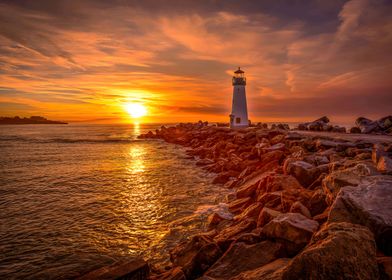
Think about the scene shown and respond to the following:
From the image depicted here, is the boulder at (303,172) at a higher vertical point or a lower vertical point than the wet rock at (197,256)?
higher

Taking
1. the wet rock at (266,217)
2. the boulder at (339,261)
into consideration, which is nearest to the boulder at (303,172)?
the wet rock at (266,217)

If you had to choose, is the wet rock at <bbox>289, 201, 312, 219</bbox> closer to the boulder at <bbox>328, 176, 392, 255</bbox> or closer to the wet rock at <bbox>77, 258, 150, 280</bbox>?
the boulder at <bbox>328, 176, 392, 255</bbox>

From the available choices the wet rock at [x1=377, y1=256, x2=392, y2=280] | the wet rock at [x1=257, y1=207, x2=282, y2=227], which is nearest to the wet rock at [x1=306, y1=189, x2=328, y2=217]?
the wet rock at [x1=257, y1=207, x2=282, y2=227]

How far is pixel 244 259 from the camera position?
404cm

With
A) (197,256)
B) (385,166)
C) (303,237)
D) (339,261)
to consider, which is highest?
(385,166)

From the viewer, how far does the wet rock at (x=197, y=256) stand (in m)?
4.39

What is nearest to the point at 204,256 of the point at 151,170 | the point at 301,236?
the point at 301,236

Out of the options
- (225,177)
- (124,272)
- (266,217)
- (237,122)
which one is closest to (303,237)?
(266,217)

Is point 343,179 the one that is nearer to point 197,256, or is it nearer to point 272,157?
point 197,256

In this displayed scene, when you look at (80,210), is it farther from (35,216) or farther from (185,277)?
(185,277)

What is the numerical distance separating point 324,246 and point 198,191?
9136 mm

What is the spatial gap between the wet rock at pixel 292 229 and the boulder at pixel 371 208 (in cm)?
44

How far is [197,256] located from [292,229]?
2013 millimetres

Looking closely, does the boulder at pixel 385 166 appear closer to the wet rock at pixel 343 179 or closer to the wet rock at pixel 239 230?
the wet rock at pixel 343 179
